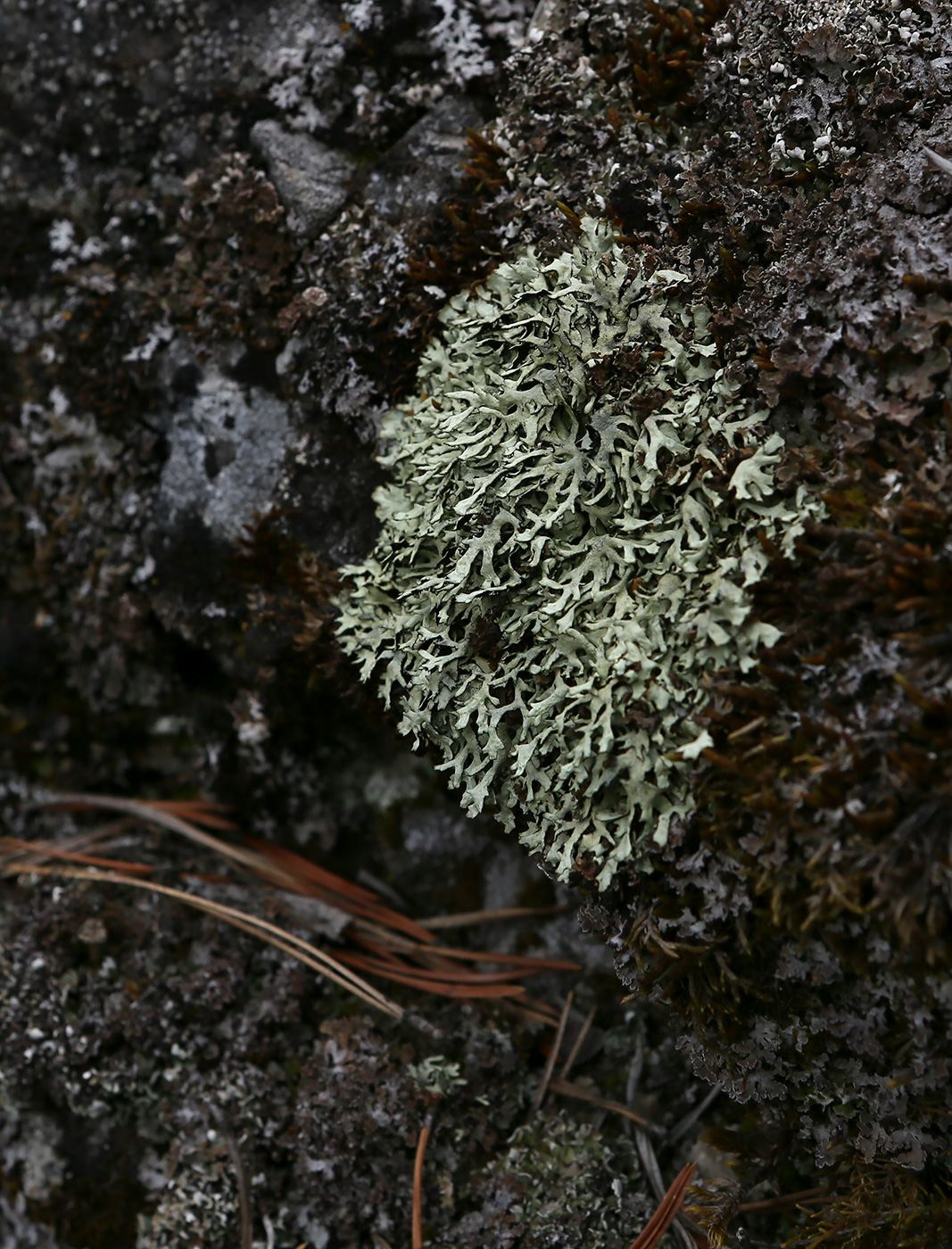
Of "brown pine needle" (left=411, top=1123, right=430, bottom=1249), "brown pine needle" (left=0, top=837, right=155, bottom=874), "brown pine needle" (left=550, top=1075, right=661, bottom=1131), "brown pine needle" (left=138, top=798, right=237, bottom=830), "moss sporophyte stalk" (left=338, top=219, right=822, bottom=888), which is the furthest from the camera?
"brown pine needle" (left=138, top=798, right=237, bottom=830)

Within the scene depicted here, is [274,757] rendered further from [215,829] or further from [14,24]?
[14,24]

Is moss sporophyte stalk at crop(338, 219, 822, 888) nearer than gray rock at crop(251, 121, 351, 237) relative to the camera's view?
Yes

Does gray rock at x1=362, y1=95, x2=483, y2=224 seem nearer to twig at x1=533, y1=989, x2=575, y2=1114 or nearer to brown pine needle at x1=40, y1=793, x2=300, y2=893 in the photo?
brown pine needle at x1=40, y1=793, x2=300, y2=893

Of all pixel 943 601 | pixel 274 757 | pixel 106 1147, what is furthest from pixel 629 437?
pixel 106 1147

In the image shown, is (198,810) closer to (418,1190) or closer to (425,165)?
(418,1190)

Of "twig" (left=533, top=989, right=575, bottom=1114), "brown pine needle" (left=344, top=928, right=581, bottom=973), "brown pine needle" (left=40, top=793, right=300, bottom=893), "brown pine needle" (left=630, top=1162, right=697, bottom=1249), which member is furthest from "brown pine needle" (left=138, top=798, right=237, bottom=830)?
"brown pine needle" (left=630, top=1162, right=697, bottom=1249)

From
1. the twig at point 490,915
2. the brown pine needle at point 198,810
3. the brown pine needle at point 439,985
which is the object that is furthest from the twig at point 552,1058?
the brown pine needle at point 198,810

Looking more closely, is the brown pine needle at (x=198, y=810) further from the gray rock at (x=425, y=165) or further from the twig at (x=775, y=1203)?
the gray rock at (x=425, y=165)
